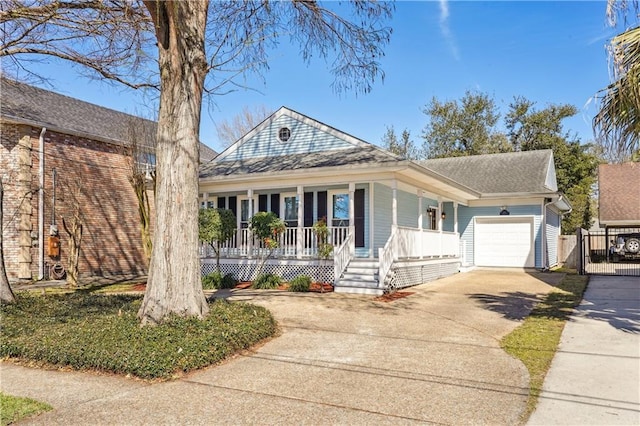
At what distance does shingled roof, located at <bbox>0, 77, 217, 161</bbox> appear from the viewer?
49.6ft

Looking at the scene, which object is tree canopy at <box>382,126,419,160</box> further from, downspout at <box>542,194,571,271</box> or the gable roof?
the gable roof

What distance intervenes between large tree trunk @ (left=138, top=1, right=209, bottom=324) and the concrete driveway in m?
1.45

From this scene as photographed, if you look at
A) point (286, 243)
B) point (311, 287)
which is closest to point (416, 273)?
point (311, 287)

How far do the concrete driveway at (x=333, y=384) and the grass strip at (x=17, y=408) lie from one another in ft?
0.48

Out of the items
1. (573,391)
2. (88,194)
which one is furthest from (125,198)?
(573,391)

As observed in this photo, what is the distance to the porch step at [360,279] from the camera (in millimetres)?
12055

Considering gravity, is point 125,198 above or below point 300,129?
below

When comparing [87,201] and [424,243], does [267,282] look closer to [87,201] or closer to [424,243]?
[424,243]

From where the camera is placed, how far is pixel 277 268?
1424 centimetres

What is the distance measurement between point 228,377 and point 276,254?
30.7 feet

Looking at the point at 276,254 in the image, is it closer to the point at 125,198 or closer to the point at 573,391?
the point at 125,198

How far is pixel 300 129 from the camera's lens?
1566cm

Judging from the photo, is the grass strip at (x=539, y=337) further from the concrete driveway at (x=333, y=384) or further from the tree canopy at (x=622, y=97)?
the tree canopy at (x=622, y=97)

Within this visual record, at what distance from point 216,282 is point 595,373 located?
10308 millimetres
